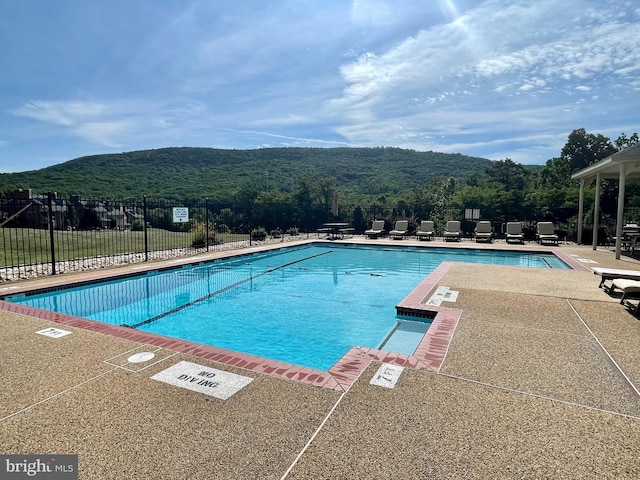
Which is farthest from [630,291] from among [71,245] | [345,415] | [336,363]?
[71,245]

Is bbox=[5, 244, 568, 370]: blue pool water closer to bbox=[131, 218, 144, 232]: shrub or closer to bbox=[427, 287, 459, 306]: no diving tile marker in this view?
bbox=[427, 287, 459, 306]: no diving tile marker

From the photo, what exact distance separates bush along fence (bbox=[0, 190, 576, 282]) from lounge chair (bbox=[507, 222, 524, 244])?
85 cm

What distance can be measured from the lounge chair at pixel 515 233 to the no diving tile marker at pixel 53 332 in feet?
50.3

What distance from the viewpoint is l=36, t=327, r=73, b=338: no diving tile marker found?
404cm

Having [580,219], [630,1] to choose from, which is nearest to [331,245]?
[580,219]

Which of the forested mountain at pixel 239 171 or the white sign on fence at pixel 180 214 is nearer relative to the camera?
the white sign on fence at pixel 180 214

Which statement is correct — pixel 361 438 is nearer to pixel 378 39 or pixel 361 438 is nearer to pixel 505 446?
pixel 505 446

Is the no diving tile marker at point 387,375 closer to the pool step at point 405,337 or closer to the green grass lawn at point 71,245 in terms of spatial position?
the pool step at point 405,337

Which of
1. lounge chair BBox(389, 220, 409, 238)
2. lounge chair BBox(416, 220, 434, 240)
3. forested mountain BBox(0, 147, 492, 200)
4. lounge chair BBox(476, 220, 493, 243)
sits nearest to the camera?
lounge chair BBox(476, 220, 493, 243)

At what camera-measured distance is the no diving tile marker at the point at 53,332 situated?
13.2ft

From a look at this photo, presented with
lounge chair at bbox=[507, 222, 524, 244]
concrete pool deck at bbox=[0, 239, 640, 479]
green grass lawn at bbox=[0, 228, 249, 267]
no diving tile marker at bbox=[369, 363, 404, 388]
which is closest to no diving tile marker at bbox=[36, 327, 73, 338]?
concrete pool deck at bbox=[0, 239, 640, 479]

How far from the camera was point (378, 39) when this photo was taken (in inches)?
449

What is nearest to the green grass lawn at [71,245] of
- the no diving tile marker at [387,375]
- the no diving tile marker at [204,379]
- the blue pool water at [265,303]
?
the blue pool water at [265,303]

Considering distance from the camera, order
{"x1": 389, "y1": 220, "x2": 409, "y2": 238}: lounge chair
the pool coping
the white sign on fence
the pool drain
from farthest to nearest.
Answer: {"x1": 389, "y1": 220, "x2": 409, "y2": 238}: lounge chair < the white sign on fence < the pool drain < the pool coping
